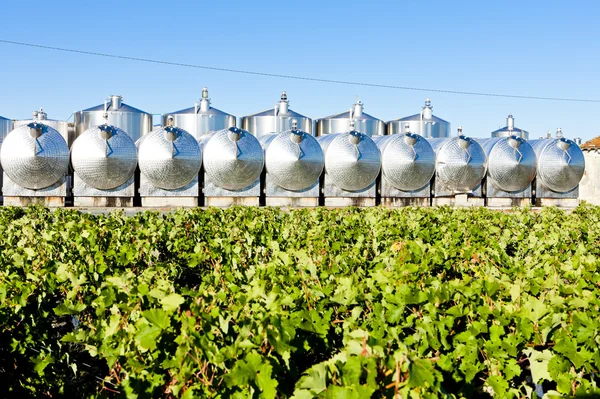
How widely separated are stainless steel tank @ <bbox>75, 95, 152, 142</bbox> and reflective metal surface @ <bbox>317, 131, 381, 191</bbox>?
378 inches

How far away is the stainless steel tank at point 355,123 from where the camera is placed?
117 ft

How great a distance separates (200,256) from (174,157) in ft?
63.4

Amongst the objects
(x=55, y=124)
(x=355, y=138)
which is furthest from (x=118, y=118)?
(x=355, y=138)

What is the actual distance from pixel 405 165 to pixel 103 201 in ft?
39.6

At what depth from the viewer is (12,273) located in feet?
17.0

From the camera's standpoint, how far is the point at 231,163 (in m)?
25.9

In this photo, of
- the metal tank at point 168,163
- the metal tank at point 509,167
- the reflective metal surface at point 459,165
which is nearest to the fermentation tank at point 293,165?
the metal tank at point 168,163

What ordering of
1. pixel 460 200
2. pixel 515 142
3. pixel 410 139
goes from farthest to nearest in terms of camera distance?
pixel 515 142 → pixel 460 200 → pixel 410 139

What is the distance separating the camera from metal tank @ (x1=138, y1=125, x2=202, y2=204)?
25.2 meters

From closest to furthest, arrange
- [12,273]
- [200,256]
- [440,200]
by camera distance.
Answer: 1. [12,273]
2. [200,256]
3. [440,200]

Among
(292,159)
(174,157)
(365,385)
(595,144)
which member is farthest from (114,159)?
(595,144)

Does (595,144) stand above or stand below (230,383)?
above

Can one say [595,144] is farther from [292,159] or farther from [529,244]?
[529,244]

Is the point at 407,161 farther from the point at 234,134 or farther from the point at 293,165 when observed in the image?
the point at 234,134
